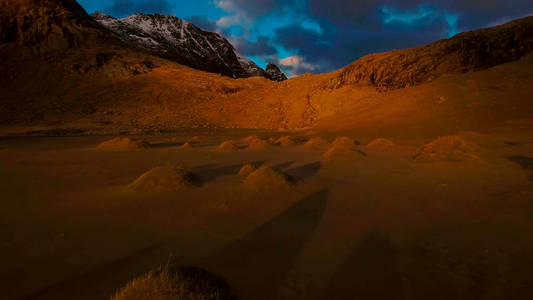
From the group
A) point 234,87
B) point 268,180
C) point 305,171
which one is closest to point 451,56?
point 305,171

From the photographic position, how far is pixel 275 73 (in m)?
129

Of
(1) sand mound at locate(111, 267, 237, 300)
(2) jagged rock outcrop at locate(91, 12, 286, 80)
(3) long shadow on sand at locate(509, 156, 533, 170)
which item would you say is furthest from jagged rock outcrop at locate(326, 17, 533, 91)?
(2) jagged rock outcrop at locate(91, 12, 286, 80)

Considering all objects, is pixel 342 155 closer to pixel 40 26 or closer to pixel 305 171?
pixel 305 171

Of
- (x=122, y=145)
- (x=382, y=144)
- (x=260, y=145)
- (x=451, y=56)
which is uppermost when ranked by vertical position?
(x=451, y=56)

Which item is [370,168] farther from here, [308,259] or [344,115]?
[344,115]

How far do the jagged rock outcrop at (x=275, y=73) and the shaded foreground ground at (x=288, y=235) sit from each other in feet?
403

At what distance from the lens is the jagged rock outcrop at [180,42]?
254ft

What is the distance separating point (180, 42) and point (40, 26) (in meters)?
62.9

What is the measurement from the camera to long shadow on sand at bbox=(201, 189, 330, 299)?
2.46 meters

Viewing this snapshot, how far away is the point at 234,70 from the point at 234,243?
107m

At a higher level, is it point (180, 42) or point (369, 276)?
point (180, 42)

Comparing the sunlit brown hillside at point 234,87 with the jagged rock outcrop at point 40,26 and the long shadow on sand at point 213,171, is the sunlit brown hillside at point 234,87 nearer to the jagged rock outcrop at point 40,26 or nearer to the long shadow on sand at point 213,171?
the jagged rock outcrop at point 40,26

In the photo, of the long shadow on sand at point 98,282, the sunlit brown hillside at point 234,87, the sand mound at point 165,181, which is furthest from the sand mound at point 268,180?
the sunlit brown hillside at point 234,87

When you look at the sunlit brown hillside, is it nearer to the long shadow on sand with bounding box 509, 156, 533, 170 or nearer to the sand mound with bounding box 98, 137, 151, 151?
the long shadow on sand with bounding box 509, 156, 533, 170
